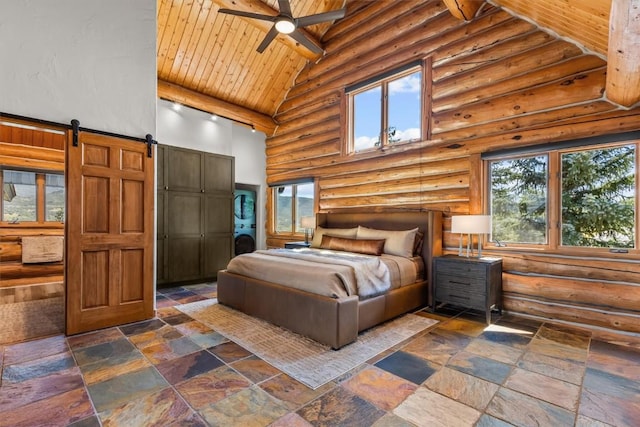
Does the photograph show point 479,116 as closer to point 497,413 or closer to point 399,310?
point 399,310

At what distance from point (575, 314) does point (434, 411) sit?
2552mm

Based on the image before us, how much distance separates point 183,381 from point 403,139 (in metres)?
4.32

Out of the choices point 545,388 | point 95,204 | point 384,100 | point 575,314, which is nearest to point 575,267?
point 575,314

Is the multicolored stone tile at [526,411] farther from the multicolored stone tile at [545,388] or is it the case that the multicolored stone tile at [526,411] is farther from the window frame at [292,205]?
the window frame at [292,205]

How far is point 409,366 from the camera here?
2.45 meters

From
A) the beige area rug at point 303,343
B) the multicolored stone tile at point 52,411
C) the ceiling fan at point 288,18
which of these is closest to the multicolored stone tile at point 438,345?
the beige area rug at point 303,343

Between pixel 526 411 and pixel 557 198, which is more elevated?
pixel 557 198

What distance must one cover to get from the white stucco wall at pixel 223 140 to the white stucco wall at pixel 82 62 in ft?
6.44

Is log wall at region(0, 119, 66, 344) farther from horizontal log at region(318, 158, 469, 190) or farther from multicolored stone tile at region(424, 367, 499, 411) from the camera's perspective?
multicolored stone tile at region(424, 367, 499, 411)

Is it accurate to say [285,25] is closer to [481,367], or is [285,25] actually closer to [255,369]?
[255,369]

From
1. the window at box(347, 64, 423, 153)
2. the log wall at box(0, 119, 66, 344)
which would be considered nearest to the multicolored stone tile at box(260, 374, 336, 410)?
the window at box(347, 64, 423, 153)

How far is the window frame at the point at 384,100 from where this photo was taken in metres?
4.64

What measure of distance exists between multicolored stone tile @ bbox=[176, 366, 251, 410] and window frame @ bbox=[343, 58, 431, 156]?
158 inches

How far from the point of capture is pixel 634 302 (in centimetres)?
303
